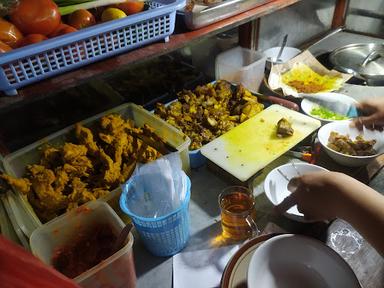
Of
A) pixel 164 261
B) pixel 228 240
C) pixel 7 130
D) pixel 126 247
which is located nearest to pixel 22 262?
pixel 126 247

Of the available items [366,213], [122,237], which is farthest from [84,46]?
[366,213]

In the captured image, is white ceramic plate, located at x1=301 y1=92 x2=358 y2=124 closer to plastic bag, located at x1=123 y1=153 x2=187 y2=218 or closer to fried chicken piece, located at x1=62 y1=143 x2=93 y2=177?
plastic bag, located at x1=123 y1=153 x2=187 y2=218

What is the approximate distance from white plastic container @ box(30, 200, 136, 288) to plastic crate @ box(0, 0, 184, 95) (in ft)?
1.37

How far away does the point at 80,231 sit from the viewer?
92 cm

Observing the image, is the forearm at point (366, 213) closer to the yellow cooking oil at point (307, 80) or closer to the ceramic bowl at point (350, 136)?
the ceramic bowl at point (350, 136)

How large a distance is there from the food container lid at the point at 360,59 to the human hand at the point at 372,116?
0.58 metres

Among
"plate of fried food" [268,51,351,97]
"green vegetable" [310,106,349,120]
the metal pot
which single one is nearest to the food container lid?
the metal pot

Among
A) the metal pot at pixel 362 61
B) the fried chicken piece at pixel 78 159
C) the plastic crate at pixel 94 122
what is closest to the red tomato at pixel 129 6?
the plastic crate at pixel 94 122

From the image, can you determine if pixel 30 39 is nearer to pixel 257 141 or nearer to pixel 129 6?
pixel 129 6

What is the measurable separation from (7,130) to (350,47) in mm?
1998

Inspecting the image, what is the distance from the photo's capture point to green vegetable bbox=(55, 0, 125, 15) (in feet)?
3.51

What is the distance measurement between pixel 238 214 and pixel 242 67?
92cm

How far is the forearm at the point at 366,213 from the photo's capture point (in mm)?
755

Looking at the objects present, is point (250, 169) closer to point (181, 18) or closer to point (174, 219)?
point (174, 219)
